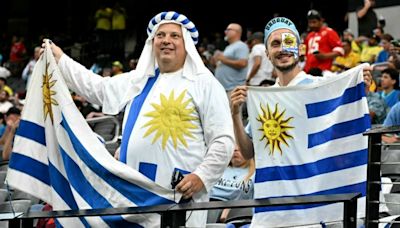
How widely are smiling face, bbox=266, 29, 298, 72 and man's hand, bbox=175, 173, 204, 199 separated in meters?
0.89

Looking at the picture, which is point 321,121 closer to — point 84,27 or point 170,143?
point 170,143

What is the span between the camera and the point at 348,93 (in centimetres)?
641

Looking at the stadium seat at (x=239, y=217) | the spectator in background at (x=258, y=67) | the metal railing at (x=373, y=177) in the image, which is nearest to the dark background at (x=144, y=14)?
the spectator in background at (x=258, y=67)

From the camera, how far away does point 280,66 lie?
6.45 metres

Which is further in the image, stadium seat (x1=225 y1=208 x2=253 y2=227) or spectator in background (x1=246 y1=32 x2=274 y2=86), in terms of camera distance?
spectator in background (x1=246 y1=32 x2=274 y2=86)

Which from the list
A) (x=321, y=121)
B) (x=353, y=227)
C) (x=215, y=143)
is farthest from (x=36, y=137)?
(x=353, y=227)

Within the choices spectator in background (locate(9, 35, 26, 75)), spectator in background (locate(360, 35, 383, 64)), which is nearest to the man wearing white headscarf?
spectator in background (locate(360, 35, 383, 64))

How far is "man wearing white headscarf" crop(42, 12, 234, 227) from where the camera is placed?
6.11 metres

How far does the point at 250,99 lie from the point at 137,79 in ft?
2.16

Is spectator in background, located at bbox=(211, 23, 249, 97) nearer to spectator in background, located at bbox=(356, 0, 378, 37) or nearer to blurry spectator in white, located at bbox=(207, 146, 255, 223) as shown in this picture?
spectator in background, located at bbox=(356, 0, 378, 37)

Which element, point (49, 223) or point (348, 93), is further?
point (49, 223)

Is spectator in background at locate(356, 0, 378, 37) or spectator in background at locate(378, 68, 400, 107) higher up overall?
spectator in background at locate(356, 0, 378, 37)

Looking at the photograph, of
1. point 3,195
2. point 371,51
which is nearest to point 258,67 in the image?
point 371,51

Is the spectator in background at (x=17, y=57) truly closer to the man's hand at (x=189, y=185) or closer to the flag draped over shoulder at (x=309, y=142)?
the flag draped over shoulder at (x=309, y=142)
